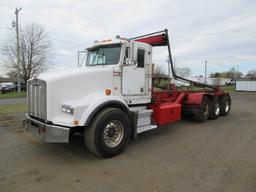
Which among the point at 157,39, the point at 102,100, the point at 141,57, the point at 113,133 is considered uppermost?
the point at 157,39

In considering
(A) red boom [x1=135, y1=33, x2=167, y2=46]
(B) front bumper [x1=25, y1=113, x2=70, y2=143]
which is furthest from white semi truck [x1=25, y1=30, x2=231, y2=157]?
(A) red boom [x1=135, y1=33, x2=167, y2=46]

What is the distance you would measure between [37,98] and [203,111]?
6.73 metres

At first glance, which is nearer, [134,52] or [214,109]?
[134,52]

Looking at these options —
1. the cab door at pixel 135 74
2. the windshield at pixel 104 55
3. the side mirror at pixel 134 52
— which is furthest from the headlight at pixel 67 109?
the side mirror at pixel 134 52

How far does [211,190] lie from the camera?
3.16 meters

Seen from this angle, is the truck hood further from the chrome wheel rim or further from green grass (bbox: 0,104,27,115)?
green grass (bbox: 0,104,27,115)

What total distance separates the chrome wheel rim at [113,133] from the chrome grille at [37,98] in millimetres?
1432

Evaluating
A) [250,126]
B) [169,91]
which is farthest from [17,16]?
[250,126]

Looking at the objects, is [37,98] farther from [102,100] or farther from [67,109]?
[102,100]

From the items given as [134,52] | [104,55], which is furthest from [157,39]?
[104,55]

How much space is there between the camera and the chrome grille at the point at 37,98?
4.35 m

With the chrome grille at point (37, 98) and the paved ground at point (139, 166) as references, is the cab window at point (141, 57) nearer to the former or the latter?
the paved ground at point (139, 166)

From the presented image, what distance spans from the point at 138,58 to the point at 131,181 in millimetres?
3364

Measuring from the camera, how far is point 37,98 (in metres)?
4.58
